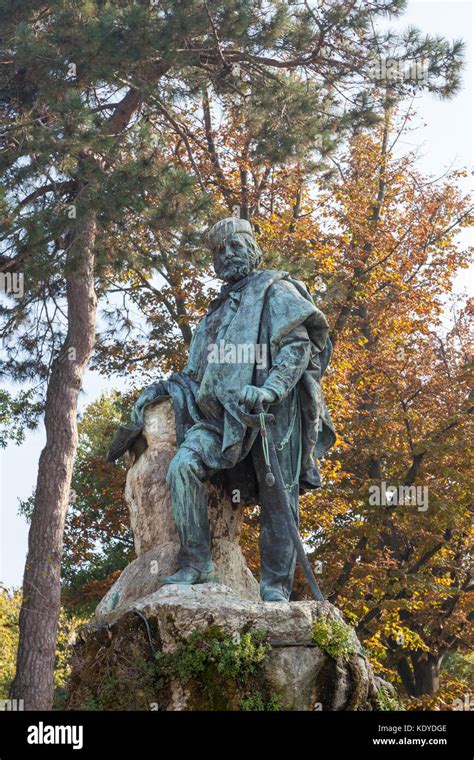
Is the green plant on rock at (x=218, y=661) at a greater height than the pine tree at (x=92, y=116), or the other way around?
the pine tree at (x=92, y=116)

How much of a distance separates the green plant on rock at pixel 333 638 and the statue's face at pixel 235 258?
2269 mm

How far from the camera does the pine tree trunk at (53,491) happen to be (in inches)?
452

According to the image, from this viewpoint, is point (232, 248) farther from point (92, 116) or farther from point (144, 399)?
point (92, 116)

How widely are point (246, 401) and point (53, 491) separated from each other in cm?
665

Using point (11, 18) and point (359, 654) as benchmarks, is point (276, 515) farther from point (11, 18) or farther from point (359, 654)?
point (11, 18)

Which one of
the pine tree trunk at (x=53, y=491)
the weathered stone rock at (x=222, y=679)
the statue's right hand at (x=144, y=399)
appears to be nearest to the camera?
the weathered stone rock at (x=222, y=679)

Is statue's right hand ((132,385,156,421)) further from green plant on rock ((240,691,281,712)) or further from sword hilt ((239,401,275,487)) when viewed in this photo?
green plant on rock ((240,691,281,712))

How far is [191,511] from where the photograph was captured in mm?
5867

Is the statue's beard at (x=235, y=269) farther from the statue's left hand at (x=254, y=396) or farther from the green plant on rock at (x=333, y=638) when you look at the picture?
the green plant on rock at (x=333, y=638)

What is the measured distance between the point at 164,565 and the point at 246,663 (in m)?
1.05

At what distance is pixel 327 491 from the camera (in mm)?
14508

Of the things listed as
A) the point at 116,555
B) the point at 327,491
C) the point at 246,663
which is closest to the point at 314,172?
the point at 327,491

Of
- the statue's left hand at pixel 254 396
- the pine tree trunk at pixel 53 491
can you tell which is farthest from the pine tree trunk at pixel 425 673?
the statue's left hand at pixel 254 396

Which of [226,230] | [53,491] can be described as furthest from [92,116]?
[226,230]
